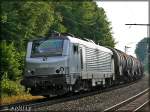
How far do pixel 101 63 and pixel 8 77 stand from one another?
20.2 ft

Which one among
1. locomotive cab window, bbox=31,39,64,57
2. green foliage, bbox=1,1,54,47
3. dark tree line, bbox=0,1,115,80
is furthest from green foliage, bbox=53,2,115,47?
locomotive cab window, bbox=31,39,64,57

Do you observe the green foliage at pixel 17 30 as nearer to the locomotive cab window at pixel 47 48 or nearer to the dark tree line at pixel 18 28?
the dark tree line at pixel 18 28

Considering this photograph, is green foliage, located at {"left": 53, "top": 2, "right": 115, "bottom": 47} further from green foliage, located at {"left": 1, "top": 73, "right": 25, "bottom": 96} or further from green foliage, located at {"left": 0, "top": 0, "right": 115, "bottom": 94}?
green foliage, located at {"left": 1, "top": 73, "right": 25, "bottom": 96}

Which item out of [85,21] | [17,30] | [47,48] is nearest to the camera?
[47,48]

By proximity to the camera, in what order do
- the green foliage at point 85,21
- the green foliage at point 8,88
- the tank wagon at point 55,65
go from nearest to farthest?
the tank wagon at point 55,65
the green foliage at point 8,88
the green foliage at point 85,21

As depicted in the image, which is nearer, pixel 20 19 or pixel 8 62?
pixel 8 62

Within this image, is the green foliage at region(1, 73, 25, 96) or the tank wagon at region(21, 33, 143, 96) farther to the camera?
the green foliage at region(1, 73, 25, 96)

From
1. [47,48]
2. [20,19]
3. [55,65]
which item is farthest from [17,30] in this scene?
[55,65]

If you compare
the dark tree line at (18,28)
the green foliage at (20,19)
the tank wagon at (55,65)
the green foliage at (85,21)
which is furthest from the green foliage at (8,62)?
the green foliage at (85,21)

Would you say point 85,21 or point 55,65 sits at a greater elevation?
point 85,21

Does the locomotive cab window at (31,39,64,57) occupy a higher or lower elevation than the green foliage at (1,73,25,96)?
higher

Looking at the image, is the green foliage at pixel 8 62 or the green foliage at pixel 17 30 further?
the green foliage at pixel 17 30

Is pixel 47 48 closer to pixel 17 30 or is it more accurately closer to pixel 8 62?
pixel 8 62

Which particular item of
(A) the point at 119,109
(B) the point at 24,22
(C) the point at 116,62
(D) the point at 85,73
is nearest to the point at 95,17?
(C) the point at 116,62
